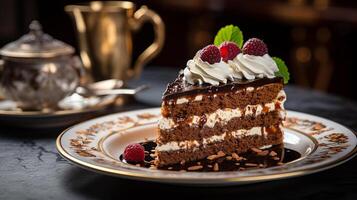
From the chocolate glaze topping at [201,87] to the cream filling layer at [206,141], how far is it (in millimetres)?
145

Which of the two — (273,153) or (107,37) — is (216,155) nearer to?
(273,153)

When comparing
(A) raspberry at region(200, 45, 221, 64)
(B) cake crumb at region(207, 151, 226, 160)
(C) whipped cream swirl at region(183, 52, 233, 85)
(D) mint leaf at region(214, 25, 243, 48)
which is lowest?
(B) cake crumb at region(207, 151, 226, 160)

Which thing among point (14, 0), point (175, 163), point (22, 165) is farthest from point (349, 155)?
point (14, 0)

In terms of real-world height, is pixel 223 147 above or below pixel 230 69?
below

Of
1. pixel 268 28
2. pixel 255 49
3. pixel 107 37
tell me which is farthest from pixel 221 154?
pixel 268 28

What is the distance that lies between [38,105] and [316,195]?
4.10ft

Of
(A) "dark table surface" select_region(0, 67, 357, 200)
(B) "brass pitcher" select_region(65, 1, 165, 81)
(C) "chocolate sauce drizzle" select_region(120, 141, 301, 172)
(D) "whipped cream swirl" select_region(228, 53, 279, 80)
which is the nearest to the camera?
(A) "dark table surface" select_region(0, 67, 357, 200)

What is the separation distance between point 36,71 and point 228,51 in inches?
29.1

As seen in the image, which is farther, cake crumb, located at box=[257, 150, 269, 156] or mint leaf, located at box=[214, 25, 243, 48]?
mint leaf, located at box=[214, 25, 243, 48]

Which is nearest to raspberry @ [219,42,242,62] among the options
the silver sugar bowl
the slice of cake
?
the slice of cake

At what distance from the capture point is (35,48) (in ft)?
7.57

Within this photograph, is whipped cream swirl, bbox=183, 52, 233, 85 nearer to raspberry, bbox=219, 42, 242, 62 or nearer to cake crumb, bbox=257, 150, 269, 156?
raspberry, bbox=219, 42, 242, 62

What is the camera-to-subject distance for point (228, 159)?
183 cm

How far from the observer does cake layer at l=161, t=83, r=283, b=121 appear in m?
1.88
